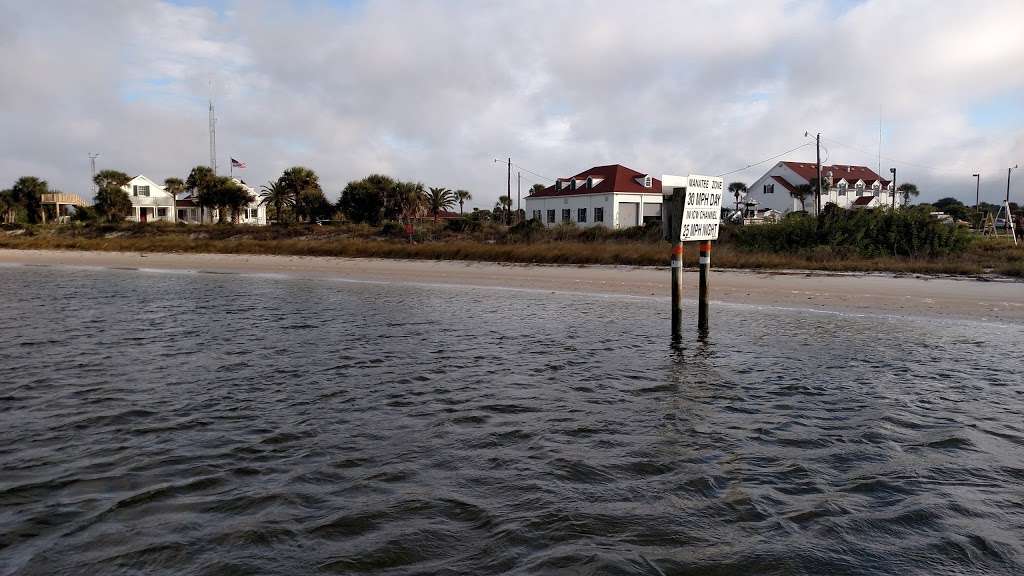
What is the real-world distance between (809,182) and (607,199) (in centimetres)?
3002

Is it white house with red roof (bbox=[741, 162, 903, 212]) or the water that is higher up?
white house with red roof (bbox=[741, 162, 903, 212])

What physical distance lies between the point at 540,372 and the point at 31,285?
20788mm

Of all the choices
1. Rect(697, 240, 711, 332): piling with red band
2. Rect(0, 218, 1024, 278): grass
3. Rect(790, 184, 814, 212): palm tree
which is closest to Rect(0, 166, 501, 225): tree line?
Rect(0, 218, 1024, 278): grass

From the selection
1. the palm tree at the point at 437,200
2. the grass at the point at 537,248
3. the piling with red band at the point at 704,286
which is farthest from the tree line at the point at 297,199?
the piling with red band at the point at 704,286

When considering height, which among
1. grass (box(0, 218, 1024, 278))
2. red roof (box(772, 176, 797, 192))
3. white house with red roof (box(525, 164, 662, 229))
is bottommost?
grass (box(0, 218, 1024, 278))

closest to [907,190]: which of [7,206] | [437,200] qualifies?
[437,200]

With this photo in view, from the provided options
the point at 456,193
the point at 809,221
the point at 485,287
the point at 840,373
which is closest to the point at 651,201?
the point at 456,193

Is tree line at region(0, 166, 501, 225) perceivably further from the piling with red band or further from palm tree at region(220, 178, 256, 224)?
the piling with red band

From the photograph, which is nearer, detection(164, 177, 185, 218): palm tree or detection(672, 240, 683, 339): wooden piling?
detection(672, 240, 683, 339): wooden piling

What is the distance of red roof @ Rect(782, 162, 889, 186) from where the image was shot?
8169cm

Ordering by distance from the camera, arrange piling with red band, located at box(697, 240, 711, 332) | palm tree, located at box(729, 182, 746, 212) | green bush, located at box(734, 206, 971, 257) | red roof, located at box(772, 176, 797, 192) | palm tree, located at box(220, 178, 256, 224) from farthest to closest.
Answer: palm tree, located at box(729, 182, 746, 212)
red roof, located at box(772, 176, 797, 192)
palm tree, located at box(220, 178, 256, 224)
green bush, located at box(734, 206, 971, 257)
piling with red band, located at box(697, 240, 711, 332)

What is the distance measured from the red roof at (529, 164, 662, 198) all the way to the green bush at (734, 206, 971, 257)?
110 feet

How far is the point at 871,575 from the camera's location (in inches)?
142

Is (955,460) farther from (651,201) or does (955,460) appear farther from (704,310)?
(651,201)
